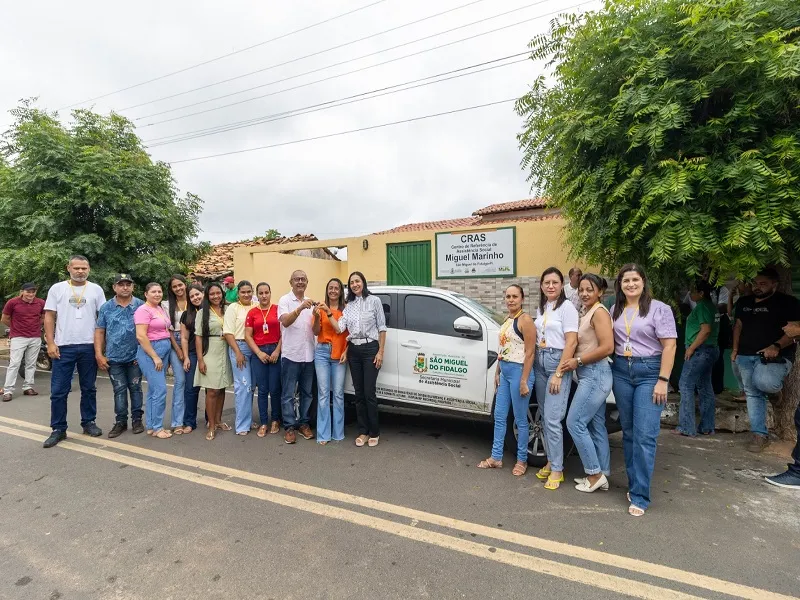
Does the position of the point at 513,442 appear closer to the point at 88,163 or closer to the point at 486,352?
the point at 486,352

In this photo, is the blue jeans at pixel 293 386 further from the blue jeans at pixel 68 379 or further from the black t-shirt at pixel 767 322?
the black t-shirt at pixel 767 322

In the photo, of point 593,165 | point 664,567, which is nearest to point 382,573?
point 664,567

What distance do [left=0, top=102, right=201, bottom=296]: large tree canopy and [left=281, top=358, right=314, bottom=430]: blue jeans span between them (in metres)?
6.62

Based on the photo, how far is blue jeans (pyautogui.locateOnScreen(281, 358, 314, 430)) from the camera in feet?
16.2

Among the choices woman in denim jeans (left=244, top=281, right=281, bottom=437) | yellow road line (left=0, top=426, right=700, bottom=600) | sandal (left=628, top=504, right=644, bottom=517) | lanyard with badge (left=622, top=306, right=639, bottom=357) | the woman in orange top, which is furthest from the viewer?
woman in denim jeans (left=244, top=281, right=281, bottom=437)

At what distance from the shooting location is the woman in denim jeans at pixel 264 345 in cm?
496

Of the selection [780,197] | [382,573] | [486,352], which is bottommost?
[382,573]

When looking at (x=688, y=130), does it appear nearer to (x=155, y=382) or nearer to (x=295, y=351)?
(x=295, y=351)

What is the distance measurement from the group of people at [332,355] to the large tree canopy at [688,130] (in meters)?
0.95

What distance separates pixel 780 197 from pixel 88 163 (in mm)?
11366

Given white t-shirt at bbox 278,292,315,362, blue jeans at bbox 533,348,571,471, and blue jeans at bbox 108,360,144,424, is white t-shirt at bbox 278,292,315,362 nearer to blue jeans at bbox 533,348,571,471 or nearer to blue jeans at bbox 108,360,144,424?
blue jeans at bbox 108,360,144,424

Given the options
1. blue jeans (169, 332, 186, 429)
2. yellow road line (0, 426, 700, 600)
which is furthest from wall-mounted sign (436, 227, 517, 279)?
yellow road line (0, 426, 700, 600)

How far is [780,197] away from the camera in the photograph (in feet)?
12.0

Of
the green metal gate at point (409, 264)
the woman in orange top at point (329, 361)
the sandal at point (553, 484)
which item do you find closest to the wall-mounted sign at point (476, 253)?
the green metal gate at point (409, 264)
